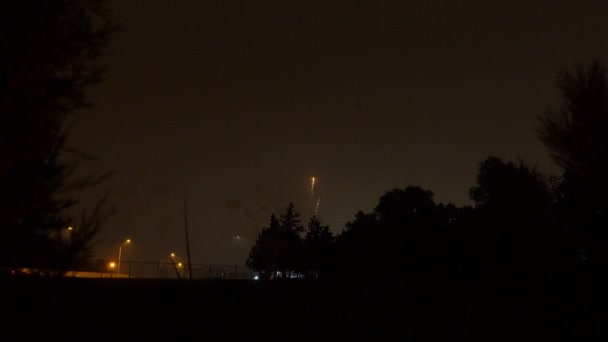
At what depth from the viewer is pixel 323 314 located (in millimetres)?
18188

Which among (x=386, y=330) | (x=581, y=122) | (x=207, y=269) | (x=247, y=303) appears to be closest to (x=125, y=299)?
(x=247, y=303)

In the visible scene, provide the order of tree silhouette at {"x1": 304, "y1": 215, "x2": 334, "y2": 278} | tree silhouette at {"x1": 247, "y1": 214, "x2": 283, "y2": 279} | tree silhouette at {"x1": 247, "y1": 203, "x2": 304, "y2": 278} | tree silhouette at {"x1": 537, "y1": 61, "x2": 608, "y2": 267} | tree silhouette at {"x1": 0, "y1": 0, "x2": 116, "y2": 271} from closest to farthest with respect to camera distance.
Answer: tree silhouette at {"x1": 0, "y1": 0, "x2": 116, "y2": 271} → tree silhouette at {"x1": 537, "y1": 61, "x2": 608, "y2": 267} → tree silhouette at {"x1": 247, "y1": 214, "x2": 283, "y2": 279} → tree silhouette at {"x1": 304, "y1": 215, "x2": 334, "y2": 278} → tree silhouette at {"x1": 247, "y1": 203, "x2": 304, "y2": 278}

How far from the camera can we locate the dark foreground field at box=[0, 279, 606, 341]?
13469 mm

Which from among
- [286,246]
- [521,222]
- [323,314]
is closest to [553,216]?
[521,222]

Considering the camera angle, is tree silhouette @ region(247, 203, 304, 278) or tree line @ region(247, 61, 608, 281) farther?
tree silhouette @ region(247, 203, 304, 278)

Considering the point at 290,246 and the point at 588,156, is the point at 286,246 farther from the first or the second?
the point at 588,156

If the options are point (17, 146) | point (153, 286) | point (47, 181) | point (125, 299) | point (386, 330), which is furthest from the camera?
point (153, 286)

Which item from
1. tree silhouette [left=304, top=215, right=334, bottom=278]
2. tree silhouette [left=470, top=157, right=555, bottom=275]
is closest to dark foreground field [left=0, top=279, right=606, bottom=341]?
tree silhouette [left=470, top=157, right=555, bottom=275]

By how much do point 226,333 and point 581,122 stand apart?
8559 mm

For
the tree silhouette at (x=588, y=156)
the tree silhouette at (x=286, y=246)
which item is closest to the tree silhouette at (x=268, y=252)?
the tree silhouette at (x=286, y=246)

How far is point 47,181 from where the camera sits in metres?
5.98

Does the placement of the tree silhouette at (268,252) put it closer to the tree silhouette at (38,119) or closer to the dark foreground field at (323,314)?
the dark foreground field at (323,314)

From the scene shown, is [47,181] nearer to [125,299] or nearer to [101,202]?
[101,202]

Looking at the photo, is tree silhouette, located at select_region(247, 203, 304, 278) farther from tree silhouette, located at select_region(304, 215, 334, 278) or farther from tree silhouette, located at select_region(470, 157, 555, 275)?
tree silhouette, located at select_region(470, 157, 555, 275)
